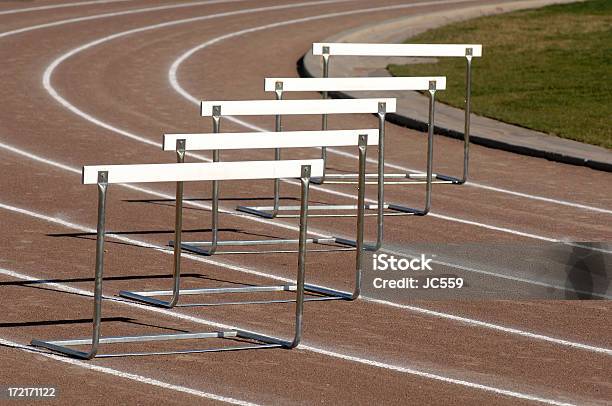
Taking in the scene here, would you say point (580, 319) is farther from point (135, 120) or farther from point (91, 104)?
point (91, 104)

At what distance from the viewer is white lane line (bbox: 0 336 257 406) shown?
865 cm

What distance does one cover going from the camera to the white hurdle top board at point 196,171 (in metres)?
9.21

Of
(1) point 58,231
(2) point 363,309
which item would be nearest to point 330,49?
(1) point 58,231

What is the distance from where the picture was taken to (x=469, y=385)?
29.8ft

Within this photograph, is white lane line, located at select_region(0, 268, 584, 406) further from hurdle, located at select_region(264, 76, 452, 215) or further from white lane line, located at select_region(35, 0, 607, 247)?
white lane line, located at select_region(35, 0, 607, 247)

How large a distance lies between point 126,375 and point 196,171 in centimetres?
132

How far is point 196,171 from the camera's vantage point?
9.50m

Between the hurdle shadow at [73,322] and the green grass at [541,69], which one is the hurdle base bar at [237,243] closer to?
the hurdle shadow at [73,322]

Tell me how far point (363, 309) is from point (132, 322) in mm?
1623

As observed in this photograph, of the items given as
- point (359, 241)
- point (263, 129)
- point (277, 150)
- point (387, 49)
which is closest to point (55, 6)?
point (263, 129)

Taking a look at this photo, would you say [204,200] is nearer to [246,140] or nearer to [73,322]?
[246,140]

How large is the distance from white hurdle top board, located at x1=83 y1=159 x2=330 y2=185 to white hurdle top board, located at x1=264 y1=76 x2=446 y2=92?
341 centimetres

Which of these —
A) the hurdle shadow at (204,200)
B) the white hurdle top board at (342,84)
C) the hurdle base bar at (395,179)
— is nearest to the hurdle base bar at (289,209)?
the hurdle shadow at (204,200)

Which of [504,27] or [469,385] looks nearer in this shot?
[469,385]
